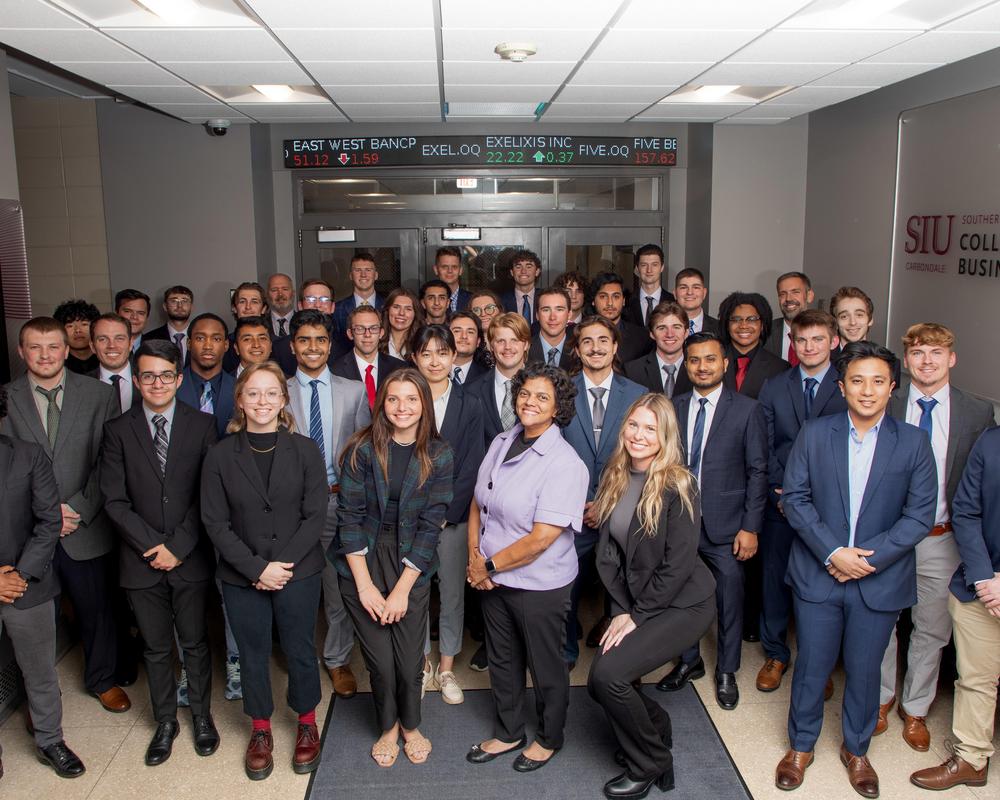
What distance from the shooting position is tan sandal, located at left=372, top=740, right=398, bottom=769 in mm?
3535

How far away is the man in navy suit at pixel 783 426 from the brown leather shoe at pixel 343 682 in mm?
1972

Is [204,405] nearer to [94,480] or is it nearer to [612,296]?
[94,480]

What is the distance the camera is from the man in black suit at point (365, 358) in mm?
4406

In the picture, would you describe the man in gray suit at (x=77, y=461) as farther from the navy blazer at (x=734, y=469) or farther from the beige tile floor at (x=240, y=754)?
the navy blazer at (x=734, y=469)

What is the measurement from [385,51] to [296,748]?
3.37m

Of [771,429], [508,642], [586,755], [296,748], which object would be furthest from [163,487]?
[771,429]

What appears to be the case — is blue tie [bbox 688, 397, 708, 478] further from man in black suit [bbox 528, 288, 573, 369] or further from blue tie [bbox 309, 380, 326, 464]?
blue tie [bbox 309, 380, 326, 464]

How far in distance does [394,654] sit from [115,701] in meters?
1.49

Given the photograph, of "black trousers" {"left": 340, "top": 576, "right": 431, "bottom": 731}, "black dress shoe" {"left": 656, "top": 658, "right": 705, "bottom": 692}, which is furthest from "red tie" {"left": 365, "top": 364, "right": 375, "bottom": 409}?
"black dress shoe" {"left": 656, "top": 658, "right": 705, "bottom": 692}

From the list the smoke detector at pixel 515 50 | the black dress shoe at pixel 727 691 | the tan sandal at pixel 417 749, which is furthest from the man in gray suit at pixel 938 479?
the smoke detector at pixel 515 50

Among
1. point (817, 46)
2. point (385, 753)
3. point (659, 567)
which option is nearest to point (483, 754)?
point (385, 753)

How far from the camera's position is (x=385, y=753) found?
3559 millimetres

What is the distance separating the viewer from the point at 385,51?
436 centimetres

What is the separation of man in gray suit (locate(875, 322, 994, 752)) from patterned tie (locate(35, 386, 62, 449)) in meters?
3.77
